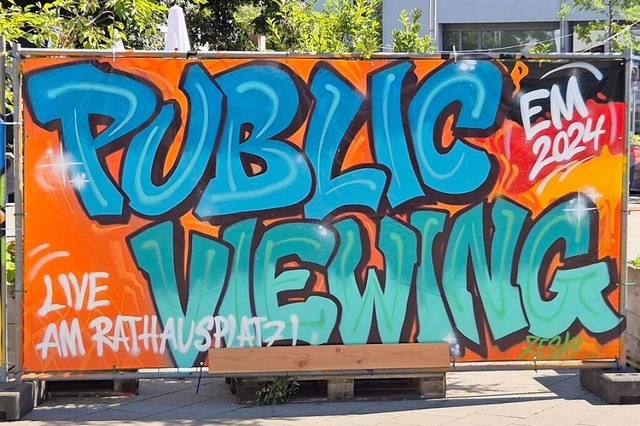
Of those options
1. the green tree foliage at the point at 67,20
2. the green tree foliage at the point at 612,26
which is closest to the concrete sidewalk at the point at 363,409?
the green tree foliage at the point at 67,20

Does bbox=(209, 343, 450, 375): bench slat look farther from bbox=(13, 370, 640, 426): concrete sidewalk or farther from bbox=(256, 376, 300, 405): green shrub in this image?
bbox=(13, 370, 640, 426): concrete sidewalk

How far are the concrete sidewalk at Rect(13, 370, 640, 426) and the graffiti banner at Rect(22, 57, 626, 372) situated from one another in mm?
346

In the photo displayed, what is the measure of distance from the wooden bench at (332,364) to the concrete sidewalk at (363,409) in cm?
18

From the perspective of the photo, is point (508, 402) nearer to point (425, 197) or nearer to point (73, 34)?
point (425, 197)

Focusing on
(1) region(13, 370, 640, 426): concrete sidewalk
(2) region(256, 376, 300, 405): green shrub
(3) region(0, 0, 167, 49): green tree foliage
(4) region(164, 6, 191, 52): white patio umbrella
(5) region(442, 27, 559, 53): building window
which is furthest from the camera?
(5) region(442, 27, 559, 53): building window

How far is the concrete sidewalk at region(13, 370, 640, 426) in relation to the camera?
6.23 meters

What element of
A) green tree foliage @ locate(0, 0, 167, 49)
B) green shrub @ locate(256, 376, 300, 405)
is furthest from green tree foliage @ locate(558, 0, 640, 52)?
green shrub @ locate(256, 376, 300, 405)

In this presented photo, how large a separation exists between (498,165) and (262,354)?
6.89ft

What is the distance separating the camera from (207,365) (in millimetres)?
6523

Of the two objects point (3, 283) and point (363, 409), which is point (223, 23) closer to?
point (3, 283)

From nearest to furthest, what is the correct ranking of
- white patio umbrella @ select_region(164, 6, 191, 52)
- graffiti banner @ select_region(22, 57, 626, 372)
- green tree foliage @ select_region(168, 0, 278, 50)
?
graffiti banner @ select_region(22, 57, 626, 372) < white patio umbrella @ select_region(164, 6, 191, 52) < green tree foliage @ select_region(168, 0, 278, 50)

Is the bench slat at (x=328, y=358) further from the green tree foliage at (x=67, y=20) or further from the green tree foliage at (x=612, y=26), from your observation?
the green tree foliage at (x=612, y=26)

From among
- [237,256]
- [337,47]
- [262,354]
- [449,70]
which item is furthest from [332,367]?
[337,47]

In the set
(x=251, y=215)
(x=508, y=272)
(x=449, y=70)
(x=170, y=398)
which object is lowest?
(x=170, y=398)
